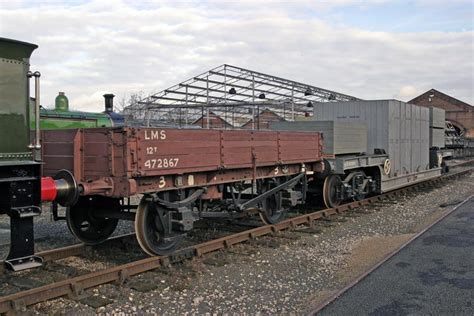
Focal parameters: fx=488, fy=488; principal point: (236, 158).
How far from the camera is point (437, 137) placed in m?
20.1

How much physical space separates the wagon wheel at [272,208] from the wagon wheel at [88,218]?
3090mm

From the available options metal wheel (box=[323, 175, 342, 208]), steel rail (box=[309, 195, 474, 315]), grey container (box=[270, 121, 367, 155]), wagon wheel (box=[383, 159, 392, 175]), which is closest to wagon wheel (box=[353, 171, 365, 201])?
grey container (box=[270, 121, 367, 155])

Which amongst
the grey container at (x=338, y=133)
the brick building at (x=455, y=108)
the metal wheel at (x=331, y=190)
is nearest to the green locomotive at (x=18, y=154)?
the grey container at (x=338, y=133)

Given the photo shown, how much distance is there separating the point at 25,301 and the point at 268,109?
2608 centimetres

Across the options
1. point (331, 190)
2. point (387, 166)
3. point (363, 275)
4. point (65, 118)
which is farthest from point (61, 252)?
point (387, 166)

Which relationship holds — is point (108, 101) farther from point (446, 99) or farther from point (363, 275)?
point (446, 99)

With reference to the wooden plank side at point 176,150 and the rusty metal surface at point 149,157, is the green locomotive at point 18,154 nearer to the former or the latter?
the rusty metal surface at point 149,157

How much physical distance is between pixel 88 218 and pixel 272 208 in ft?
12.7

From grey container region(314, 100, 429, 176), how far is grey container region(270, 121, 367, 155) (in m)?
0.76

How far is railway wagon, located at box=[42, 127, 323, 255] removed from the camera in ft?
21.4

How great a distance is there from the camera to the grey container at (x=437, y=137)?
64.0 ft

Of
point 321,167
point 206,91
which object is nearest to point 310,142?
point 321,167

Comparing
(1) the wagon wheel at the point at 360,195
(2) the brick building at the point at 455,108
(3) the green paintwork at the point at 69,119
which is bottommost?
(1) the wagon wheel at the point at 360,195

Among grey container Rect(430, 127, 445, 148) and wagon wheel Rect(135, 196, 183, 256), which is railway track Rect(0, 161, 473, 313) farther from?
grey container Rect(430, 127, 445, 148)
